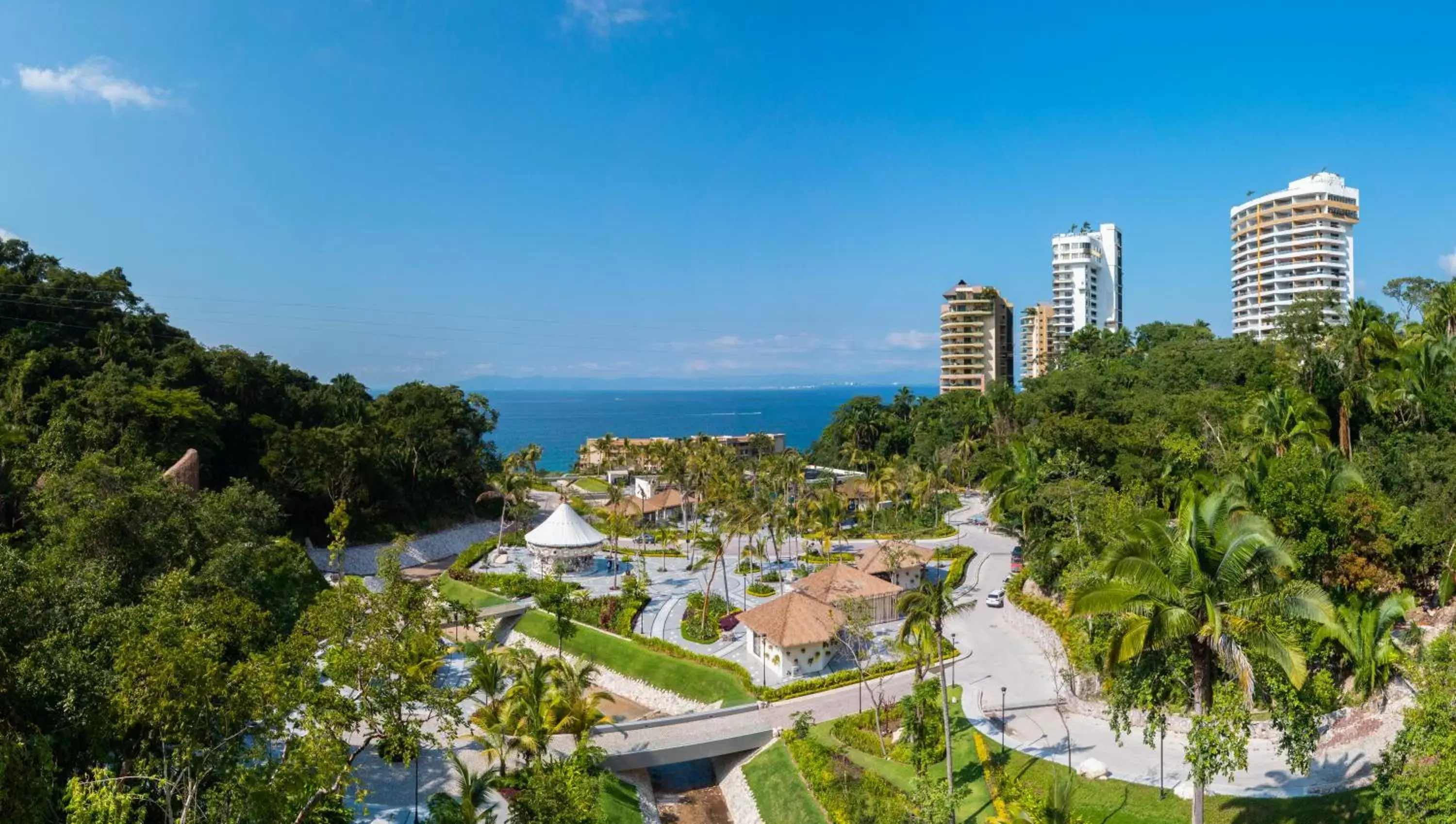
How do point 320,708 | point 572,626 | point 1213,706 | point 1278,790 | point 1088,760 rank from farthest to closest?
point 572,626
point 1088,760
point 1278,790
point 320,708
point 1213,706

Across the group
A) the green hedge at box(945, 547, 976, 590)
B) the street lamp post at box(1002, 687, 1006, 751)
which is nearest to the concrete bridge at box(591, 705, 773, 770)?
the street lamp post at box(1002, 687, 1006, 751)

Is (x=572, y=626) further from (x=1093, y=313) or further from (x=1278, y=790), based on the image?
(x=1093, y=313)

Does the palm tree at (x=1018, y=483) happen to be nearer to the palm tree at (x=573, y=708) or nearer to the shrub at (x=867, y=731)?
the shrub at (x=867, y=731)

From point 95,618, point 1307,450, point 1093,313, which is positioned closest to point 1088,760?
point 1307,450

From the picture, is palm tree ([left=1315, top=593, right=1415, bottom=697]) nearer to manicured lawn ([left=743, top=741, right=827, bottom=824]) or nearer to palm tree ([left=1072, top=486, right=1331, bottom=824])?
palm tree ([left=1072, top=486, right=1331, bottom=824])

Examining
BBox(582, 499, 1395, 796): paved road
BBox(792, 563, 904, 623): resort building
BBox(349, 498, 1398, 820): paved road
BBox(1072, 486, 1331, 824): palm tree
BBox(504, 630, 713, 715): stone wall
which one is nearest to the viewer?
BBox(1072, 486, 1331, 824): palm tree

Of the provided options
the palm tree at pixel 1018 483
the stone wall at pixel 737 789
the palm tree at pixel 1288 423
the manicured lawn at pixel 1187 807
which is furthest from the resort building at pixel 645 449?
the manicured lawn at pixel 1187 807
